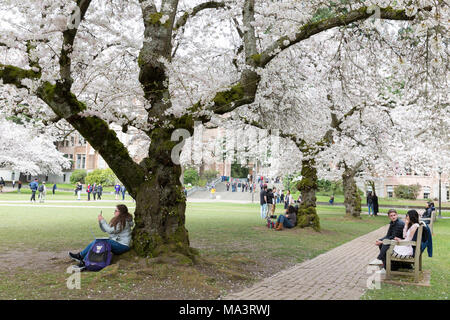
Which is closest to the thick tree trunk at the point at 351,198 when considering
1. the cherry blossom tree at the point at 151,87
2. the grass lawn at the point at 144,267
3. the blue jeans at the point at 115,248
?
the grass lawn at the point at 144,267

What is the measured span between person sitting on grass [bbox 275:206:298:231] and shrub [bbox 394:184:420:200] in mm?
45477

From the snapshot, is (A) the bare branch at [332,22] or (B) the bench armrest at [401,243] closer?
(A) the bare branch at [332,22]

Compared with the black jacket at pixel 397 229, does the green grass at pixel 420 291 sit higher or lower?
lower

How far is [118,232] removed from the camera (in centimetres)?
767

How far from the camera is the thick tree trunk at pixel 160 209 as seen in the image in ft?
24.8

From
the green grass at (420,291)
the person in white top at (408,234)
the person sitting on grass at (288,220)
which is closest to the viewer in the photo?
the green grass at (420,291)

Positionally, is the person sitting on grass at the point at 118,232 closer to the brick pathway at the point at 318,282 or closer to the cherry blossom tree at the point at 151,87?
the cherry blossom tree at the point at 151,87

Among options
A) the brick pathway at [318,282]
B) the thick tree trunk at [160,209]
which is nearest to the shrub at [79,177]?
the brick pathway at [318,282]

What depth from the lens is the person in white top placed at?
291 inches

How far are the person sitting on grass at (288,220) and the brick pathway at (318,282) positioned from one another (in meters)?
6.02

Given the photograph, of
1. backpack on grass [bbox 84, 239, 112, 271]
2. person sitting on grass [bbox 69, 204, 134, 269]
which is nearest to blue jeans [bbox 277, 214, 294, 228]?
person sitting on grass [bbox 69, 204, 134, 269]

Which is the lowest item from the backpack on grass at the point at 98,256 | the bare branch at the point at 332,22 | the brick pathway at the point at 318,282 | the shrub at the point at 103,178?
the brick pathway at the point at 318,282

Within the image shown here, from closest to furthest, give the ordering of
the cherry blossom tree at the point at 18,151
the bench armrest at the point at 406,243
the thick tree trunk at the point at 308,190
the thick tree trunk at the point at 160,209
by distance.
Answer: the bench armrest at the point at 406,243 < the thick tree trunk at the point at 160,209 < the thick tree trunk at the point at 308,190 < the cherry blossom tree at the point at 18,151

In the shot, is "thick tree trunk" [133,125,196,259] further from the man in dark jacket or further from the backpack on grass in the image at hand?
the man in dark jacket
